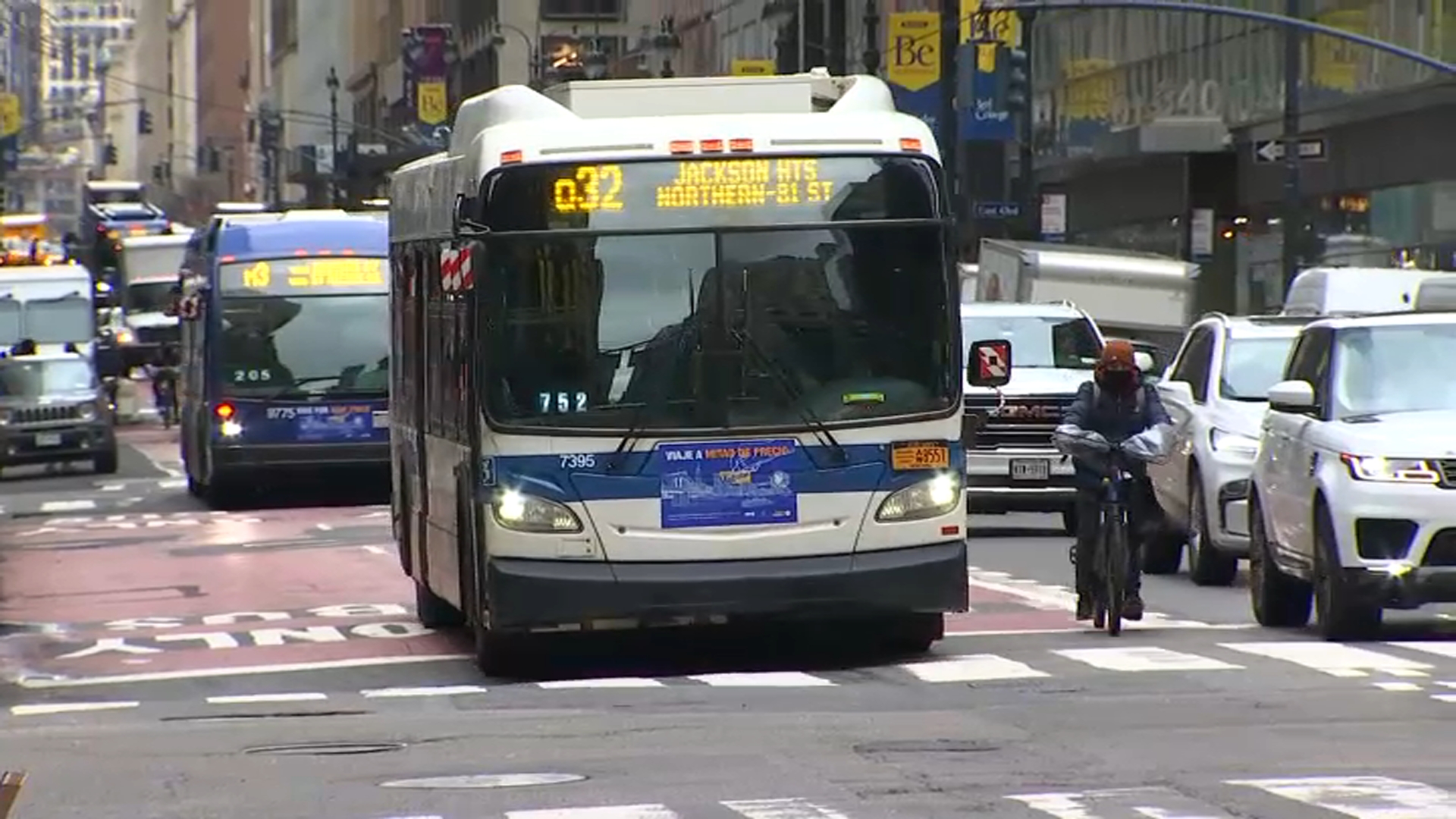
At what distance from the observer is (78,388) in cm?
4991

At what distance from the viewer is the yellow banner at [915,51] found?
2249 inches

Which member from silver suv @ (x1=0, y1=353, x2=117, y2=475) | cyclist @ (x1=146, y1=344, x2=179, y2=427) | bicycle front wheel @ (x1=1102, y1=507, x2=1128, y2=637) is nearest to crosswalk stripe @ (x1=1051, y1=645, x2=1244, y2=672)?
bicycle front wheel @ (x1=1102, y1=507, x2=1128, y2=637)

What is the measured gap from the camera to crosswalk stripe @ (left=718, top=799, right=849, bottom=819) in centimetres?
1005

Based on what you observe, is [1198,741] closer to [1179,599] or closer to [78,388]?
[1179,599]

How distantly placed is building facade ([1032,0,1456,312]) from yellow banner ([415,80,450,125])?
20591 mm

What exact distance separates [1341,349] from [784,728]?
5.92 meters

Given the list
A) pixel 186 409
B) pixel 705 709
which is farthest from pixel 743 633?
pixel 186 409

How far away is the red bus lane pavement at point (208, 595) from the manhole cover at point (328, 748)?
4.53 metres

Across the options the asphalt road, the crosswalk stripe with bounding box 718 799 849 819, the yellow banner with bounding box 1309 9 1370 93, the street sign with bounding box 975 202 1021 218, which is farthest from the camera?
the street sign with bounding box 975 202 1021 218

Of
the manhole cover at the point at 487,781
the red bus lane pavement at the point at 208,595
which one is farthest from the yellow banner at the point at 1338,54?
the manhole cover at the point at 487,781

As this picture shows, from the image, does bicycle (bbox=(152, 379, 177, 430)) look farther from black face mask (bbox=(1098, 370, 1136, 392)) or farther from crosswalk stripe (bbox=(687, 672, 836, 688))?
crosswalk stripe (bbox=(687, 672, 836, 688))

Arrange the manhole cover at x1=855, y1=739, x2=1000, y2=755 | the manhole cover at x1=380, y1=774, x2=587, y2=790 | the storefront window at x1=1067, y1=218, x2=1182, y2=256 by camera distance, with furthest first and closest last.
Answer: the storefront window at x1=1067, y1=218, x2=1182, y2=256 < the manhole cover at x1=855, y1=739, x2=1000, y2=755 < the manhole cover at x1=380, y1=774, x2=587, y2=790

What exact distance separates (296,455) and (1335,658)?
21.4 meters

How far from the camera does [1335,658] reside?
15531mm
